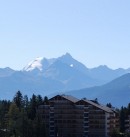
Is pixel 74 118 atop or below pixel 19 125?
atop

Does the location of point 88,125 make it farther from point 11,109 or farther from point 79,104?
point 11,109

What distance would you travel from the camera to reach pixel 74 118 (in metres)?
163

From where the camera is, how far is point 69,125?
16400cm

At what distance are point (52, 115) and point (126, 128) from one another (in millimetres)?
26057

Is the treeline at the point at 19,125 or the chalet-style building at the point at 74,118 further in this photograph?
the chalet-style building at the point at 74,118

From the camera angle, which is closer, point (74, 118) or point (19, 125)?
point (19, 125)

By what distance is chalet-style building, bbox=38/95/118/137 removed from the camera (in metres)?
162

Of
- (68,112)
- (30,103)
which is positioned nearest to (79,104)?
(68,112)

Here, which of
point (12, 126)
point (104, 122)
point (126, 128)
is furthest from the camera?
point (126, 128)

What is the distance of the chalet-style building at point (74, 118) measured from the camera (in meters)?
162

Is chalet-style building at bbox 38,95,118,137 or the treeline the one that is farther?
chalet-style building at bbox 38,95,118,137

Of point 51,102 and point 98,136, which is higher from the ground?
point 51,102

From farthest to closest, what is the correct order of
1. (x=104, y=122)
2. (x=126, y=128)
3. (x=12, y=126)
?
(x=126, y=128) → (x=104, y=122) → (x=12, y=126)

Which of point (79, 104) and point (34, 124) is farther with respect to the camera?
point (79, 104)
